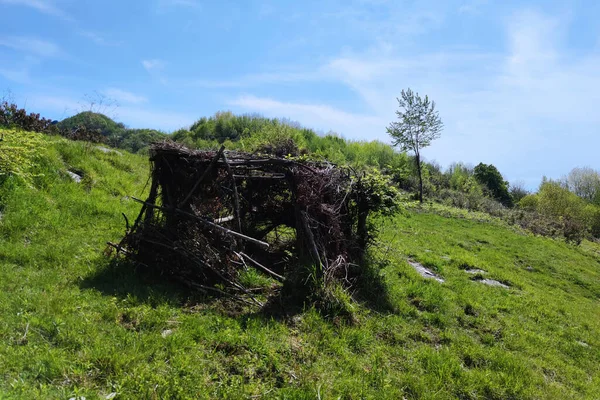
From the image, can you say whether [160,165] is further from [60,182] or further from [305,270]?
[60,182]

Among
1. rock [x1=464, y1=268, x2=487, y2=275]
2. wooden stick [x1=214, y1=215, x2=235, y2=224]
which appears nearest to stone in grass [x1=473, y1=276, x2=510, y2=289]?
rock [x1=464, y1=268, x2=487, y2=275]

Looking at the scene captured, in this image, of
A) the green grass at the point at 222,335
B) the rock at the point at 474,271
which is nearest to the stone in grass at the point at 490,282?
the rock at the point at 474,271

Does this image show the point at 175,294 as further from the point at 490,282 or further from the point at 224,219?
the point at 490,282

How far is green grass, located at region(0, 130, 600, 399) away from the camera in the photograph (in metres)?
3.68

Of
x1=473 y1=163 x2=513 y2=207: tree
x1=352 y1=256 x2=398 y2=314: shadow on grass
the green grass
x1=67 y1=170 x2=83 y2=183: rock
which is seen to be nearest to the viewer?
the green grass

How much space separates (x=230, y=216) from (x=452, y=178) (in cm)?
4127

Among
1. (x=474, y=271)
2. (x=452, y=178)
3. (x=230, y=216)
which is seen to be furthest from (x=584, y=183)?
(x=230, y=216)

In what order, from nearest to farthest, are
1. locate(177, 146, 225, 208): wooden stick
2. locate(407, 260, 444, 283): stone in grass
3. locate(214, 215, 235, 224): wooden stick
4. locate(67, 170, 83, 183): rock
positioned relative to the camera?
locate(177, 146, 225, 208): wooden stick
locate(214, 215, 235, 224): wooden stick
locate(407, 260, 444, 283): stone in grass
locate(67, 170, 83, 183): rock

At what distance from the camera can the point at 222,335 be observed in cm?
452

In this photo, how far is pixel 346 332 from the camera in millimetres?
5238

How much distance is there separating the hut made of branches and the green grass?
0.46m

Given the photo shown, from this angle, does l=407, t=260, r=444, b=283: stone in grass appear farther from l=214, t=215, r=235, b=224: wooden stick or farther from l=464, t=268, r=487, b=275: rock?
l=214, t=215, r=235, b=224: wooden stick

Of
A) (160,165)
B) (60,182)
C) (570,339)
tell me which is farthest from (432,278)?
(60,182)

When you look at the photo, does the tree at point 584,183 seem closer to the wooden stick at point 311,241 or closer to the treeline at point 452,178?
the treeline at point 452,178
